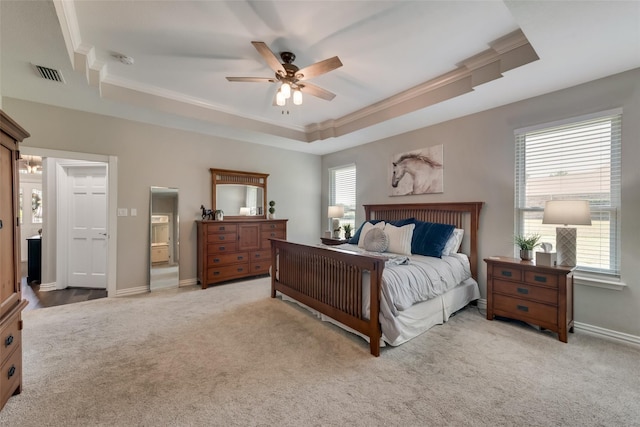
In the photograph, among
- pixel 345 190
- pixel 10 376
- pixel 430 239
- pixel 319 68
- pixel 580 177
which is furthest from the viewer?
pixel 345 190

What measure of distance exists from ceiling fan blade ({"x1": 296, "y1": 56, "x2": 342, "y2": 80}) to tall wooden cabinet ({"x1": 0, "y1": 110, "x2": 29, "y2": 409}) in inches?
82.9

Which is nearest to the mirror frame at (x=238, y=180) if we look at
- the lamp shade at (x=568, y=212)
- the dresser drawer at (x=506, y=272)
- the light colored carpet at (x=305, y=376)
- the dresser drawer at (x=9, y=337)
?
the light colored carpet at (x=305, y=376)

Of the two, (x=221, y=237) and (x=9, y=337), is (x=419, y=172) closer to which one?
(x=221, y=237)

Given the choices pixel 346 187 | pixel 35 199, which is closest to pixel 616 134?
pixel 346 187

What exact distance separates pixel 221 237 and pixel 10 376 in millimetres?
2863

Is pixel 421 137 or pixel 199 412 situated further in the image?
pixel 421 137

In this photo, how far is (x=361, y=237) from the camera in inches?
165

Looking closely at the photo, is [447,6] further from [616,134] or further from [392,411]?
[392,411]

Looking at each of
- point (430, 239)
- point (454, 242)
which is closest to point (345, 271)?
point (430, 239)

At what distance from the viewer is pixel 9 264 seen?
1.75 m

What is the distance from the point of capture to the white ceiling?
6.75 ft

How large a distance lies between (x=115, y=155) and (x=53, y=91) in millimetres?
997

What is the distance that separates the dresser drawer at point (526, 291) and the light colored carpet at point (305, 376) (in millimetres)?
353

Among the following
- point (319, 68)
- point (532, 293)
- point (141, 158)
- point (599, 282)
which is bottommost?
point (532, 293)
